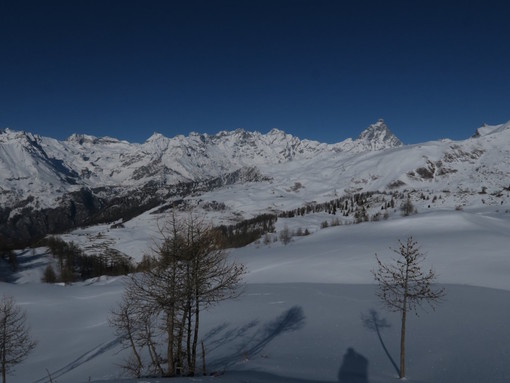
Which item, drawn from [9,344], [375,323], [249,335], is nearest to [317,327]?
[375,323]

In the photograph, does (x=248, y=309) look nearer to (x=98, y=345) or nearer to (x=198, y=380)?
(x=98, y=345)

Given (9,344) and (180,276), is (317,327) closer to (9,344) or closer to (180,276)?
(180,276)

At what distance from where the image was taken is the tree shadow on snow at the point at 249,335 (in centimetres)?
2930

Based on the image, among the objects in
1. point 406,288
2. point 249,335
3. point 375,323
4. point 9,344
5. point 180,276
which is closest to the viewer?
point 180,276

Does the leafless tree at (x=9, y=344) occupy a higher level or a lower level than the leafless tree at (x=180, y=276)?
lower

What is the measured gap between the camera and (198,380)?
16578mm

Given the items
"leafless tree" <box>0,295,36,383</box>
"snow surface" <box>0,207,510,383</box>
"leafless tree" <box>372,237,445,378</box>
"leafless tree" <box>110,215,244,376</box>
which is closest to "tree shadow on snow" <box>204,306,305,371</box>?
"snow surface" <box>0,207,510,383</box>

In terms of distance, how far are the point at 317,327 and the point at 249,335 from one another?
7137 mm

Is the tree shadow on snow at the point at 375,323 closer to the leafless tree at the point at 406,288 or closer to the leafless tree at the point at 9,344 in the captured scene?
the leafless tree at the point at 406,288

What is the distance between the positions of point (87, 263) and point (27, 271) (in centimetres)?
3199

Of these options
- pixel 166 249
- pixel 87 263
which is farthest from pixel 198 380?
pixel 87 263

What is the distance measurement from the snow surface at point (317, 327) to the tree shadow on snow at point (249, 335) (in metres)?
0.11

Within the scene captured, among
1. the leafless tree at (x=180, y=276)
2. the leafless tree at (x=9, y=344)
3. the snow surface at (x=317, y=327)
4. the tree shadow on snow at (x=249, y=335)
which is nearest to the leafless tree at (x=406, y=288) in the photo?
the snow surface at (x=317, y=327)

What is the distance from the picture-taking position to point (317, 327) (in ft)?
117
